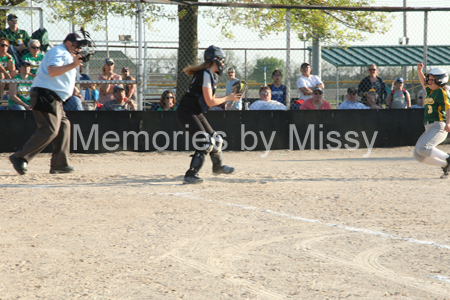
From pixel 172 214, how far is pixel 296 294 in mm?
2201

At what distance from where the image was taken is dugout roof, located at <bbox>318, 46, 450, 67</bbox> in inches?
863

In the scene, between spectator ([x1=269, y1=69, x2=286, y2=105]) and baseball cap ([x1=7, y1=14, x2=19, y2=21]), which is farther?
baseball cap ([x1=7, y1=14, x2=19, y2=21])

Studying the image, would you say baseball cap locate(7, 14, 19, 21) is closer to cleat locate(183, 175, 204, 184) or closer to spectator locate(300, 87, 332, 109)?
spectator locate(300, 87, 332, 109)

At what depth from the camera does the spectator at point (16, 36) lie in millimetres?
11445

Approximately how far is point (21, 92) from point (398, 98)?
9.17m

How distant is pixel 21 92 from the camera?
10047mm

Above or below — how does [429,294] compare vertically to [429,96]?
below

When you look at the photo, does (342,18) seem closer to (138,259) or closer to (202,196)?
(202,196)

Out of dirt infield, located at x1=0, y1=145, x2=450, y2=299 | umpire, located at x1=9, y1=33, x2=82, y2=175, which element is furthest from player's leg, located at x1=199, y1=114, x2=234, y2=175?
umpire, located at x1=9, y1=33, x2=82, y2=175

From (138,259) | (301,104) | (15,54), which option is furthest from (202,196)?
(15,54)

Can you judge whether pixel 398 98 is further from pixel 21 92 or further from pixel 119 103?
pixel 21 92

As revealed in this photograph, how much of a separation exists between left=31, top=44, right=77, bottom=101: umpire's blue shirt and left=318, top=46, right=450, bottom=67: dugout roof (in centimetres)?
1650

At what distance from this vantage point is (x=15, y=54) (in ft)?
36.9

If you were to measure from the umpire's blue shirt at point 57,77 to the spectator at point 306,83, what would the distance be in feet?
20.3
